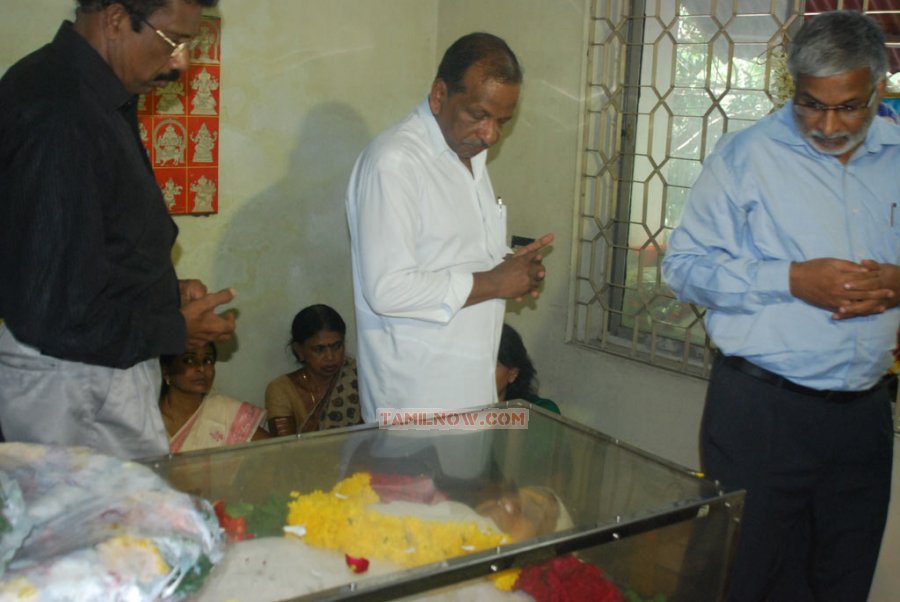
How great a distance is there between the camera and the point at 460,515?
1.77 meters

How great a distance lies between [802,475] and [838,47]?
1035 mm

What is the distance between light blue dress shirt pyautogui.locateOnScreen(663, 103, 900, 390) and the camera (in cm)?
229

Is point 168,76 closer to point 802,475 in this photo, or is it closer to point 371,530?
point 371,530

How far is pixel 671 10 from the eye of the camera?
3.57 meters

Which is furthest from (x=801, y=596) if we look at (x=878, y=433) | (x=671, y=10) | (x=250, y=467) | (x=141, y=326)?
(x=671, y=10)

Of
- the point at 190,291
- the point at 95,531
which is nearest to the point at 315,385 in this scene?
the point at 190,291

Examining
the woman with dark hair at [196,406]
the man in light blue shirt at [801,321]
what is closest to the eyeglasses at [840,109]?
the man in light blue shirt at [801,321]

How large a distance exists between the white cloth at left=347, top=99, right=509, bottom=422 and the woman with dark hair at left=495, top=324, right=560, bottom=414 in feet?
3.65

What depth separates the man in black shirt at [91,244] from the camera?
1652 millimetres

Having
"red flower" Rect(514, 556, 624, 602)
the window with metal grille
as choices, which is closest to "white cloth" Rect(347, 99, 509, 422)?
"red flower" Rect(514, 556, 624, 602)

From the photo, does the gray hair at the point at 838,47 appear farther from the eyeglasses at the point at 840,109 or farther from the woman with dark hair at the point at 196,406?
the woman with dark hair at the point at 196,406

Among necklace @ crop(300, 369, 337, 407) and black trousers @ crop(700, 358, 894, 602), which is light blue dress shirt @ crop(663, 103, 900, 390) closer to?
black trousers @ crop(700, 358, 894, 602)

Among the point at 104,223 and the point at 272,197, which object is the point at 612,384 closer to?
the point at 272,197

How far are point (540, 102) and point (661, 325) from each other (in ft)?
3.54
